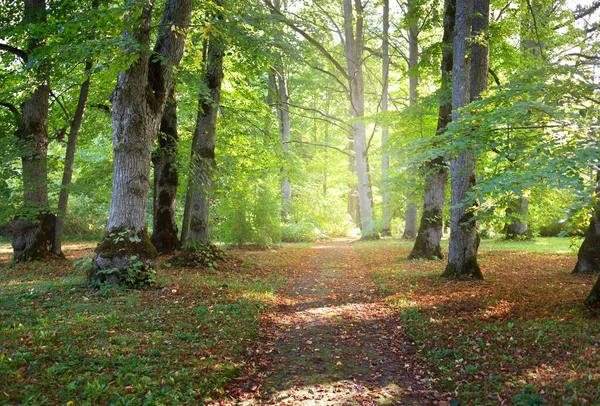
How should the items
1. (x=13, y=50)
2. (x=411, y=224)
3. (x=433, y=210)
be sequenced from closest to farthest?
(x=13, y=50) → (x=433, y=210) → (x=411, y=224)

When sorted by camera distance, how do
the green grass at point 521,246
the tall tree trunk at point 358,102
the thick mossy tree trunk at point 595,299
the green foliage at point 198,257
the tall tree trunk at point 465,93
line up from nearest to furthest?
the thick mossy tree trunk at point 595,299 < the tall tree trunk at point 465,93 < the green foliage at point 198,257 < the green grass at point 521,246 < the tall tree trunk at point 358,102

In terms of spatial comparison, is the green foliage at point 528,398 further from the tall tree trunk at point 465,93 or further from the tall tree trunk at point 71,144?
the tall tree trunk at point 71,144

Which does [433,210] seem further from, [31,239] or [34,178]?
[31,239]

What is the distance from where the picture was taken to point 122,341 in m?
5.11

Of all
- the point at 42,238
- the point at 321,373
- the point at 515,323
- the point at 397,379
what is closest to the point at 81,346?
the point at 321,373

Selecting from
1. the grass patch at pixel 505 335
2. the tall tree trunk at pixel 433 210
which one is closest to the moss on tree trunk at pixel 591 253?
the grass patch at pixel 505 335

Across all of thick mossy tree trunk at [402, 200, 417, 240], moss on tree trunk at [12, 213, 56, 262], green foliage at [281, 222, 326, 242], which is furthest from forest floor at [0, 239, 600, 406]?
green foliage at [281, 222, 326, 242]

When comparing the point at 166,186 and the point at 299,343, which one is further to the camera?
the point at 166,186

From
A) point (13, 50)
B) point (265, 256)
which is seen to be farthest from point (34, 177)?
point (265, 256)

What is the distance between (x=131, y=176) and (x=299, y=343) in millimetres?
4594

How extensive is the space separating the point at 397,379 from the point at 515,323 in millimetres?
2241

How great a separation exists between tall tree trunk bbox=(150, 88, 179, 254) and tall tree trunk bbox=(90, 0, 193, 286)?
4.46 metres

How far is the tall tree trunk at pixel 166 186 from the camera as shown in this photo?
12.7m

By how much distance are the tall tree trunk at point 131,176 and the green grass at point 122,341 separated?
489mm
